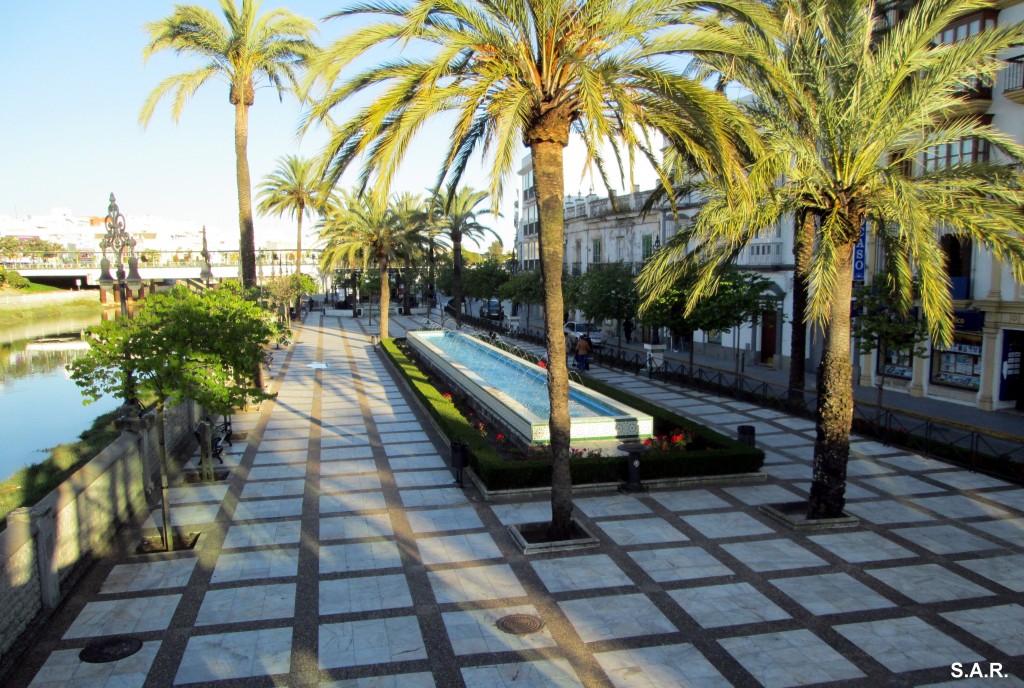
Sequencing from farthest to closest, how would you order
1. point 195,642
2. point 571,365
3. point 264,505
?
point 571,365, point 264,505, point 195,642

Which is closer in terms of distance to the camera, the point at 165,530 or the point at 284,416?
the point at 165,530

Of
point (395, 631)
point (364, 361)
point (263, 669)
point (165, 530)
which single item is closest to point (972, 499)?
point (395, 631)

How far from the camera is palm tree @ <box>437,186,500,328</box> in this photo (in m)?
41.1

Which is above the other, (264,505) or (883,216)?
(883,216)

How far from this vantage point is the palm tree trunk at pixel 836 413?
1155 centimetres

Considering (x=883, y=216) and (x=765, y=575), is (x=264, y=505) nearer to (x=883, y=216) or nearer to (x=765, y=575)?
(x=765, y=575)

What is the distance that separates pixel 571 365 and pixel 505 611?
20.7m

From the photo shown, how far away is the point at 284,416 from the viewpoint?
20.6 meters

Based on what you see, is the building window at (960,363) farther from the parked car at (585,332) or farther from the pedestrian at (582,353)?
the parked car at (585,332)

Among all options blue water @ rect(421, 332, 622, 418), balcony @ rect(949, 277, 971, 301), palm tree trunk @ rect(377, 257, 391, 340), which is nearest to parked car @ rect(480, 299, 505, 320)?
palm tree trunk @ rect(377, 257, 391, 340)

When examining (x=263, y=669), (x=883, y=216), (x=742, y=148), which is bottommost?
(x=263, y=669)

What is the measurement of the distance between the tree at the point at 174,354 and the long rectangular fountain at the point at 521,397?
238 inches

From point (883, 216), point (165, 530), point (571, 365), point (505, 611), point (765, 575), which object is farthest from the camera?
point (571, 365)

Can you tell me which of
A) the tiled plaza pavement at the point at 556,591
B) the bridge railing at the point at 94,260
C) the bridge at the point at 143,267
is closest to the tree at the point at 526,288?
the bridge at the point at 143,267
